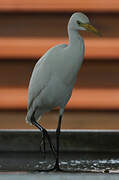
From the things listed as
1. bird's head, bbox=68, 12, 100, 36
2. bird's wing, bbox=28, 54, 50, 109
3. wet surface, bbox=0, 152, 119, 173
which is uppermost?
bird's head, bbox=68, 12, 100, 36

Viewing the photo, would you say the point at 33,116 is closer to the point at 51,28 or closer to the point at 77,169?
the point at 77,169

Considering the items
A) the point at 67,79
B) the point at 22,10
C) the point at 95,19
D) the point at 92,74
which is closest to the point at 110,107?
the point at 92,74

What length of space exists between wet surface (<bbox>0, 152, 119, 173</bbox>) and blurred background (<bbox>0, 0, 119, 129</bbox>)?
1.00 m

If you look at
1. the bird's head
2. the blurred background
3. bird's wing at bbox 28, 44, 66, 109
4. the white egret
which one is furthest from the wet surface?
the blurred background

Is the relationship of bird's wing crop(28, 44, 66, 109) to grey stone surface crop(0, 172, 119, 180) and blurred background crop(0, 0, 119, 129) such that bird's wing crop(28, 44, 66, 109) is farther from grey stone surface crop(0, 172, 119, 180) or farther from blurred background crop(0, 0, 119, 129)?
blurred background crop(0, 0, 119, 129)

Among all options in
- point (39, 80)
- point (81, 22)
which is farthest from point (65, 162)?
point (81, 22)

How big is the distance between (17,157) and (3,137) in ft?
0.30

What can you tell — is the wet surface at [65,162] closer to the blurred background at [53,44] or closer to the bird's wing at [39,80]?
the bird's wing at [39,80]

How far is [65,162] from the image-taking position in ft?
3.83

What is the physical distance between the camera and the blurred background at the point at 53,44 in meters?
2.25

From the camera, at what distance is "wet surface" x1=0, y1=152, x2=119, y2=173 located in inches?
42.6

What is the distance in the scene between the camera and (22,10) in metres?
2.29

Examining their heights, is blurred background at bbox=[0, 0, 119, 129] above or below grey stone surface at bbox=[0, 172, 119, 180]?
above

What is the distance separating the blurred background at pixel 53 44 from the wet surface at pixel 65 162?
3.28 ft
